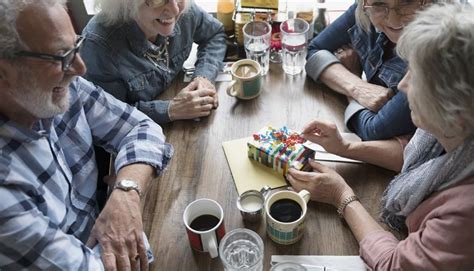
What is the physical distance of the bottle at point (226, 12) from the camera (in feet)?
6.24

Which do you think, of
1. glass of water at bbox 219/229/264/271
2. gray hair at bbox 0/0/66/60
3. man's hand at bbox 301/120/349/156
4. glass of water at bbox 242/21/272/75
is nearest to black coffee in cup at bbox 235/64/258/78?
glass of water at bbox 242/21/272/75

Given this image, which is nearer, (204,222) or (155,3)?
(204,222)

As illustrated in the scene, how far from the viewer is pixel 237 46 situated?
188 centimetres

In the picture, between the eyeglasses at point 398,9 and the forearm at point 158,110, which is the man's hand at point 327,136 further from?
the forearm at point 158,110

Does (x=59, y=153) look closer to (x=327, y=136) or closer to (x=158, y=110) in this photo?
(x=158, y=110)

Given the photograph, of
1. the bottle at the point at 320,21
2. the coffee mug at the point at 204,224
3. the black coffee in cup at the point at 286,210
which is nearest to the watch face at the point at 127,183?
the coffee mug at the point at 204,224

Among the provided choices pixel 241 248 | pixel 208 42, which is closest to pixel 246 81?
pixel 208 42

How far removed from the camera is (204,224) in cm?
115

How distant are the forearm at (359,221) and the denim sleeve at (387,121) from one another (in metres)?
0.29

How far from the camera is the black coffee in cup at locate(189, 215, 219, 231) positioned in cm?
113

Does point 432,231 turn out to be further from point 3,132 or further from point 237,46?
point 237,46

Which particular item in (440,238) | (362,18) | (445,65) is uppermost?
(445,65)

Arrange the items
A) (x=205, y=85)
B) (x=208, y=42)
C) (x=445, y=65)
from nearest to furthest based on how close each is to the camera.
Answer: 1. (x=445, y=65)
2. (x=205, y=85)
3. (x=208, y=42)

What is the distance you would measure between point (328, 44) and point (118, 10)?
2.77ft
